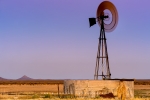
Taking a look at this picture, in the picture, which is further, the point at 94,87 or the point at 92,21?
the point at 92,21

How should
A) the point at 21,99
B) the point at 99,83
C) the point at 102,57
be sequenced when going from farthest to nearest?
the point at 102,57, the point at 99,83, the point at 21,99

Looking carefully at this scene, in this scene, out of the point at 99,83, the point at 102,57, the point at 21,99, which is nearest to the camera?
the point at 21,99

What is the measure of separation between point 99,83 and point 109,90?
4.07ft

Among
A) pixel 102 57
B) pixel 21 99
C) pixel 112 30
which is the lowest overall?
pixel 21 99

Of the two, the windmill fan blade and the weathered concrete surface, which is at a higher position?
the windmill fan blade

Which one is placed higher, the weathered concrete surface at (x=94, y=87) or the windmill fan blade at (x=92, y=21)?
the windmill fan blade at (x=92, y=21)

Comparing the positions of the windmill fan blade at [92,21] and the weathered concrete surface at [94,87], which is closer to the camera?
the weathered concrete surface at [94,87]

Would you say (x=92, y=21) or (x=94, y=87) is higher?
(x=92, y=21)

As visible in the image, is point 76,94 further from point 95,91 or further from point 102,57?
point 102,57

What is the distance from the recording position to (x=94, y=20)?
46.9 metres

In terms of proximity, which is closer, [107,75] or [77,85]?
[77,85]

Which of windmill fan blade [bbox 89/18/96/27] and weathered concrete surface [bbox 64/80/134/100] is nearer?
weathered concrete surface [bbox 64/80/134/100]

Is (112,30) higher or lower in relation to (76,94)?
higher

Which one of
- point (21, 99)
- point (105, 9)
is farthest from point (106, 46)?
point (21, 99)
